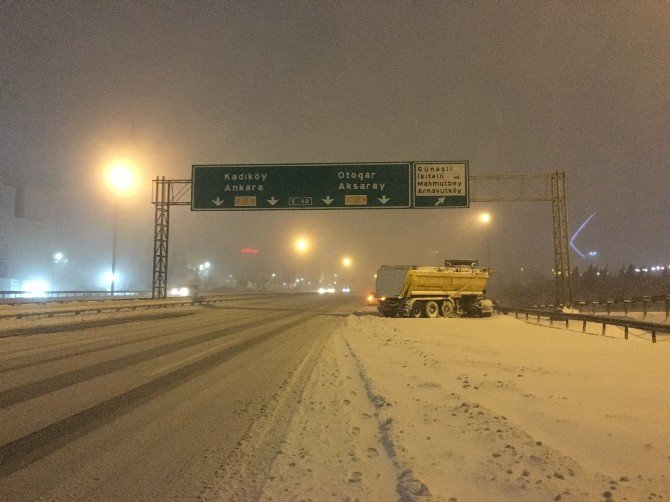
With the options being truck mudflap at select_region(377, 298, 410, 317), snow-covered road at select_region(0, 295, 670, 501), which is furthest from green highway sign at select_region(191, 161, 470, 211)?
snow-covered road at select_region(0, 295, 670, 501)

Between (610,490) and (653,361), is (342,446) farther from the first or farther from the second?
(653,361)

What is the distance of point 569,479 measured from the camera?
4.29 meters

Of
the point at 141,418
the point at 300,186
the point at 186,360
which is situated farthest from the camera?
the point at 300,186

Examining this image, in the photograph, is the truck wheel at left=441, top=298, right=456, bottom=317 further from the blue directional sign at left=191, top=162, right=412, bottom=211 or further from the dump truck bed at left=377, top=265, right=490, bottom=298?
the blue directional sign at left=191, top=162, right=412, bottom=211

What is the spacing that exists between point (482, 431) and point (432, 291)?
23.2 metres

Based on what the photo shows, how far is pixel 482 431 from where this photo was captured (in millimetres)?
5742

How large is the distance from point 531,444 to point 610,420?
1648mm

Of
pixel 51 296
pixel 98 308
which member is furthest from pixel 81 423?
pixel 51 296

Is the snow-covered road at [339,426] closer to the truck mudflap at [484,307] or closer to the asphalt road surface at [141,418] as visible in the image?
the asphalt road surface at [141,418]

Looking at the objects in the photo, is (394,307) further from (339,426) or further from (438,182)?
(339,426)

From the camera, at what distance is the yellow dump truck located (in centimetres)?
2760

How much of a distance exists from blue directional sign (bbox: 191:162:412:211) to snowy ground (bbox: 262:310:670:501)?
20.4 metres

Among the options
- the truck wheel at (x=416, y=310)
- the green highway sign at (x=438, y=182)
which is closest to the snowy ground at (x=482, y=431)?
the truck wheel at (x=416, y=310)

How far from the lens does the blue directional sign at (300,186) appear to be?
31.0 m
